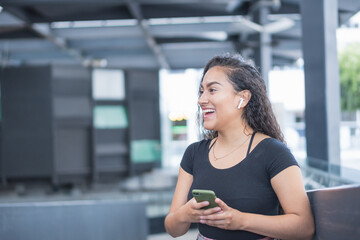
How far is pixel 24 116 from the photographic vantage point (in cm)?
812

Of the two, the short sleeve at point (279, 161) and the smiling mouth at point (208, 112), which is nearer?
the short sleeve at point (279, 161)

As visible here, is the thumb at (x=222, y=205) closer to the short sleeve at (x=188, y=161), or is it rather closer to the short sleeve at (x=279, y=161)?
the short sleeve at (x=279, y=161)

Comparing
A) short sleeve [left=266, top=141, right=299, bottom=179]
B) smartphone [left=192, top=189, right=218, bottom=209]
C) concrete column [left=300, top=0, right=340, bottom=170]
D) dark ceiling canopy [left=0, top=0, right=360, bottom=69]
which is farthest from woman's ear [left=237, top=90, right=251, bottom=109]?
dark ceiling canopy [left=0, top=0, right=360, bottom=69]

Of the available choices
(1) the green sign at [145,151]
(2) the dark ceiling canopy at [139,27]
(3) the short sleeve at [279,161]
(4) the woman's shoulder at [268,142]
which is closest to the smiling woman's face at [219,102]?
(4) the woman's shoulder at [268,142]

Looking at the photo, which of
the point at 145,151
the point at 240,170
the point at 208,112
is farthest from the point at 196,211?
the point at 145,151

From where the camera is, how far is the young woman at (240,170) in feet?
4.74

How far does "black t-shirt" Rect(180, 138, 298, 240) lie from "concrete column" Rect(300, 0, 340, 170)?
67.8 inches

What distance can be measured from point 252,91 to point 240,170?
A: 379mm

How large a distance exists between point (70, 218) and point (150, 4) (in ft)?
17.5

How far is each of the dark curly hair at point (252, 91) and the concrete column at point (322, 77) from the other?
5.07 feet

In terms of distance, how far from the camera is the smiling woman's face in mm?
1680

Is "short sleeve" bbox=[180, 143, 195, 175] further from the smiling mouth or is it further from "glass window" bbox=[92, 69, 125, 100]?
"glass window" bbox=[92, 69, 125, 100]

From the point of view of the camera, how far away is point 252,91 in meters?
1.73

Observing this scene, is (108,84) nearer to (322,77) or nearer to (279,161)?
(322,77)
